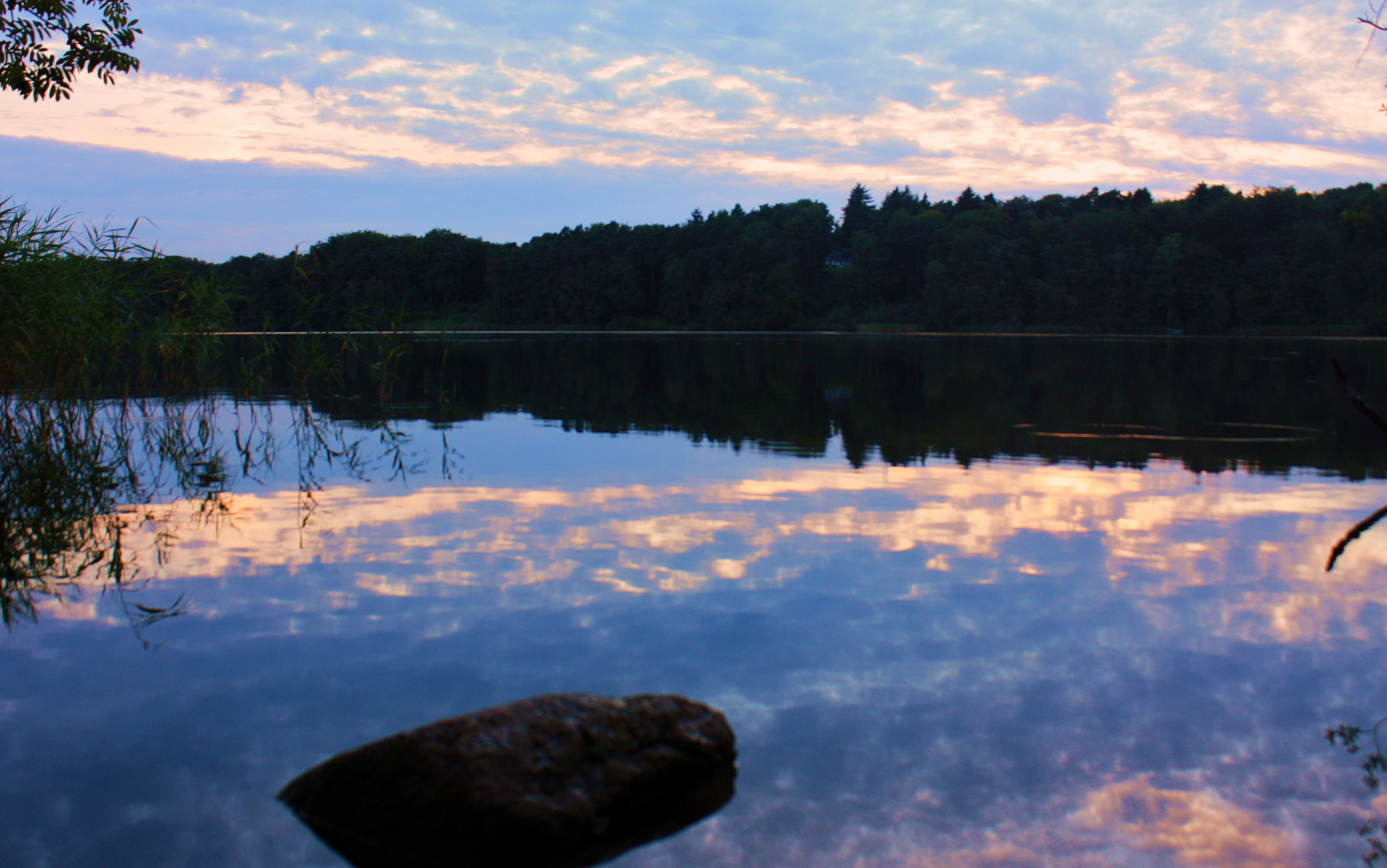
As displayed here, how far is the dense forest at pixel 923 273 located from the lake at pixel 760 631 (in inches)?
3767

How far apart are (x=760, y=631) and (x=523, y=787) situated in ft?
8.82

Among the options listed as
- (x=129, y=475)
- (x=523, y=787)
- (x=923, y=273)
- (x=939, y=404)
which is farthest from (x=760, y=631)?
(x=923, y=273)

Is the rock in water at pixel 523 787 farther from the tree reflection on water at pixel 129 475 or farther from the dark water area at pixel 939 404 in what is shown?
the dark water area at pixel 939 404

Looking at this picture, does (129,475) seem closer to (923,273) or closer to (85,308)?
(85,308)

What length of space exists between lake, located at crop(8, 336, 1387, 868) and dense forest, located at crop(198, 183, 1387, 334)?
314 ft

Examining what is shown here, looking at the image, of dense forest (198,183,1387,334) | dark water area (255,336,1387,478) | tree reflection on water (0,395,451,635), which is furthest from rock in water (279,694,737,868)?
dense forest (198,183,1387,334)

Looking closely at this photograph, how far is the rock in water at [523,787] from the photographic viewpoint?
393cm

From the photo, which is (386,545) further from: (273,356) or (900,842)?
(273,356)

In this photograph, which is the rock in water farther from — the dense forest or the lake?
the dense forest

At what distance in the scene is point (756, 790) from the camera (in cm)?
446

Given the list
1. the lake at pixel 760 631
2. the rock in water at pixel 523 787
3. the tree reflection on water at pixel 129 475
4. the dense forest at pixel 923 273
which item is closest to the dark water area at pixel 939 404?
the lake at pixel 760 631

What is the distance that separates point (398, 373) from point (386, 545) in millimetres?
26558

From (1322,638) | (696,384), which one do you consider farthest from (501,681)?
(696,384)

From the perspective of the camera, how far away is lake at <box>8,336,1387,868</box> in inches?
168
